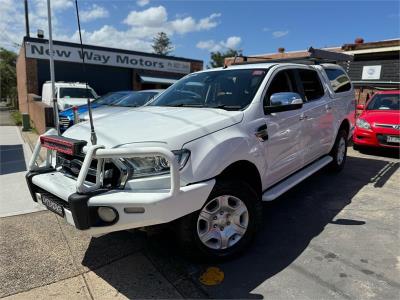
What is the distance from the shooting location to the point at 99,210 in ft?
8.95

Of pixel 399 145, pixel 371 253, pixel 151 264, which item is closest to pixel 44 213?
pixel 151 264

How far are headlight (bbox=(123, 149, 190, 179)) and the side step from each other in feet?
4.32

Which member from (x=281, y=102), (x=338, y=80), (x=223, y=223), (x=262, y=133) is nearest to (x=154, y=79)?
(x=338, y=80)

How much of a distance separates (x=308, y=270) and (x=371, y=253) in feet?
2.58

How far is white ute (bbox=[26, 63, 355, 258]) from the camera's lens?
2715mm

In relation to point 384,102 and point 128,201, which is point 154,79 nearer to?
point 384,102

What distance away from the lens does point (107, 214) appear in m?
2.74

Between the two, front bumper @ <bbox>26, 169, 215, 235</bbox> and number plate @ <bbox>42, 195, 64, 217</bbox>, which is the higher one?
front bumper @ <bbox>26, 169, 215, 235</bbox>

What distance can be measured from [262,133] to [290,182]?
0.97 m

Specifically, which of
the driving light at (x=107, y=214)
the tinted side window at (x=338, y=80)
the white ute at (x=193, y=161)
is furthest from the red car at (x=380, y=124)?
the driving light at (x=107, y=214)

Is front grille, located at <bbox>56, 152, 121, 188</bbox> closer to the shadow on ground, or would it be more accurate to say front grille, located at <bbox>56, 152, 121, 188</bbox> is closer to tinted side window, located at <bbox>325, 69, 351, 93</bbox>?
the shadow on ground

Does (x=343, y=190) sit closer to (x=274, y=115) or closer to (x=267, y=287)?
(x=274, y=115)

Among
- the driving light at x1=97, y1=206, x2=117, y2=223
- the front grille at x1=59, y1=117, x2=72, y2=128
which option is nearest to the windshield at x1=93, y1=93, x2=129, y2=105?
the front grille at x1=59, y1=117, x2=72, y2=128

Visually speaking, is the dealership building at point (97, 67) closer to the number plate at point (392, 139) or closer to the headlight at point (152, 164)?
the number plate at point (392, 139)
